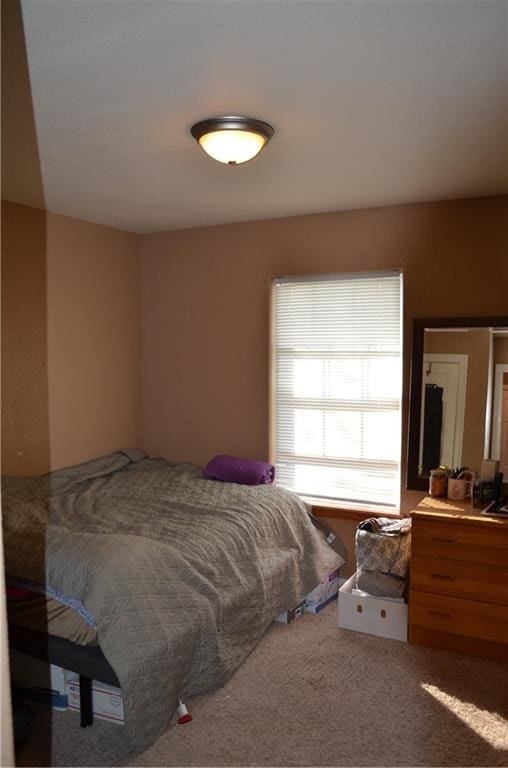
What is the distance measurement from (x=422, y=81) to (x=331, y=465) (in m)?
2.47

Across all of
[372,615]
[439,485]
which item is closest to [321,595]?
[372,615]

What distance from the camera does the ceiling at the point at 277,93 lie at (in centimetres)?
155

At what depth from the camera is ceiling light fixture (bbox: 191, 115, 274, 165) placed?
2.21 meters

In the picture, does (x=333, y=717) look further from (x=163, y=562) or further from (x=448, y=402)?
(x=448, y=402)

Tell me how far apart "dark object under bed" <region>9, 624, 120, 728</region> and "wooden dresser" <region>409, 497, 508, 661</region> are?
1582 millimetres

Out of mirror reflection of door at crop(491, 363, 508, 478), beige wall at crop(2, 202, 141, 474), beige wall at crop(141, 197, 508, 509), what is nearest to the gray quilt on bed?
beige wall at crop(2, 202, 141, 474)

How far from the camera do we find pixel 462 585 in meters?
2.97

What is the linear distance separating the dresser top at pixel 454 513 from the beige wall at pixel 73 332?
2056mm

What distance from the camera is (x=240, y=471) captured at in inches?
153

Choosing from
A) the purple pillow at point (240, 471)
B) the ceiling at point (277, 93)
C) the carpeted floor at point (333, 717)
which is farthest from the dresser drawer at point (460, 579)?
the ceiling at point (277, 93)

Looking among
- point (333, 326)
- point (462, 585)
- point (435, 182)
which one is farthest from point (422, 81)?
point (462, 585)

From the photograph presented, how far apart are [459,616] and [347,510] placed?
95 cm

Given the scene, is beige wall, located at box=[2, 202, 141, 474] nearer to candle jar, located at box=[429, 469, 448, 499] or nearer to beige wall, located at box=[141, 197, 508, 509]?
beige wall, located at box=[141, 197, 508, 509]

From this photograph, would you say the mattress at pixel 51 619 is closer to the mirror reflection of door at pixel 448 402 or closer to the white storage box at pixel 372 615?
the white storage box at pixel 372 615
